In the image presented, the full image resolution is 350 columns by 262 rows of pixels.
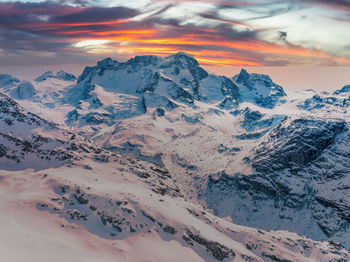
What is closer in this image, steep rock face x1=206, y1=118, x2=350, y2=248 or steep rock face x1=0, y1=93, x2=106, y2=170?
steep rock face x1=0, y1=93, x2=106, y2=170

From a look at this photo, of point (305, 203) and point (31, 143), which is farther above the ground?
point (31, 143)

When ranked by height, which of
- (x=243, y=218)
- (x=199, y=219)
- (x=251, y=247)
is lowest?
(x=243, y=218)

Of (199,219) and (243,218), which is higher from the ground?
(199,219)

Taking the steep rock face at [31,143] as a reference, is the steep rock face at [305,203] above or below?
below

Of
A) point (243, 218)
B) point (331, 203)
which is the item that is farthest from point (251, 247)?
point (331, 203)

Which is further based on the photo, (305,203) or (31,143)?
(305,203)

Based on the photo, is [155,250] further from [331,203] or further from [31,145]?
[331,203]

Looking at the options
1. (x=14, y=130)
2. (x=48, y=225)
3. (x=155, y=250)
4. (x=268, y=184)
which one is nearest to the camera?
(x=48, y=225)

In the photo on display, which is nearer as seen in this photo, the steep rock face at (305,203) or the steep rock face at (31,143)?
the steep rock face at (31,143)

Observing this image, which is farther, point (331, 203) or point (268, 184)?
point (268, 184)

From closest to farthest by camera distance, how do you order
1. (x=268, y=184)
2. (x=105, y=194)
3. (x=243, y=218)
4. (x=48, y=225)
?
(x=48, y=225) → (x=105, y=194) → (x=243, y=218) → (x=268, y=184)

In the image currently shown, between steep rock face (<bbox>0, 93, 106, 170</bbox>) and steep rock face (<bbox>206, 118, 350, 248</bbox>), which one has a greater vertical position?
steep rock face (<bbox>0, 93, 106, 170</bbox>)
